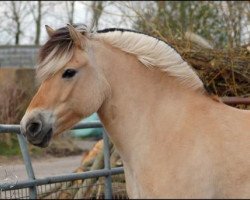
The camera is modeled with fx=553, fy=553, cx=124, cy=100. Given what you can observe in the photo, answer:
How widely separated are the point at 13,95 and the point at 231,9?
152 inches

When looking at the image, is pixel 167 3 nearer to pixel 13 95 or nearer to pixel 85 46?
pixel 13 95

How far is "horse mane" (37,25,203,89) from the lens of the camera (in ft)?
12.8

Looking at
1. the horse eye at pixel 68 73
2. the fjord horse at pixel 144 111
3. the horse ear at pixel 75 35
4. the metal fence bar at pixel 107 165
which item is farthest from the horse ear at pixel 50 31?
the metal fence bar at pixel 107 165

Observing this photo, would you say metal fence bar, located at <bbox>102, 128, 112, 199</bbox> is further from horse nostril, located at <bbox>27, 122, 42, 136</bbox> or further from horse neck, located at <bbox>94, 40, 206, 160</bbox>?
horse nostril, located at <bbox>27, 122, 42, 136</bbox>

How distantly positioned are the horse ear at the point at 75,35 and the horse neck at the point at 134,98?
181mm

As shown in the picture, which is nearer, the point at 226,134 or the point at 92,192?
the point at 226,134

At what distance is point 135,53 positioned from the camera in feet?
13.1

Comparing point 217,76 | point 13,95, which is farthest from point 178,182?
point 13,95

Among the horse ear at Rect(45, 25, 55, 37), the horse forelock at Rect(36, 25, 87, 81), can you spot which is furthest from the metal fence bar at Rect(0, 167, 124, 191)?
the horse ear at Rect(45, 25, 55, 37)

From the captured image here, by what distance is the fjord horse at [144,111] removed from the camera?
3.54 m

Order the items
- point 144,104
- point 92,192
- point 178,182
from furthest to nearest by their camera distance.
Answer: point 92,192 < point 144,104 < point 178,182

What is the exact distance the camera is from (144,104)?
3869 millimetres

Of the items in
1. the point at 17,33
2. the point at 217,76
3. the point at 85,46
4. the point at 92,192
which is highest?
the point at 85,46

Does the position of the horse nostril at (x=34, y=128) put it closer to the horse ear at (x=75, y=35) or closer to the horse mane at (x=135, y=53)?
the horse mane at (x=135, y=53)
